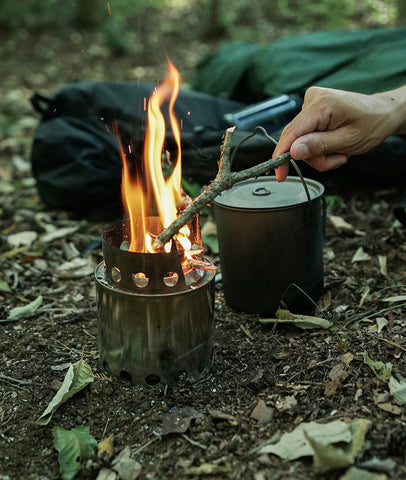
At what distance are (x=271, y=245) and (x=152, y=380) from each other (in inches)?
33.1

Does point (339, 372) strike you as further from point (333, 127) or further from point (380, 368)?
point (333, 127)

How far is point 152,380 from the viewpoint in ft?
6.95

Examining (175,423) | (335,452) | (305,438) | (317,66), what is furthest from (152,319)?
(317,66)

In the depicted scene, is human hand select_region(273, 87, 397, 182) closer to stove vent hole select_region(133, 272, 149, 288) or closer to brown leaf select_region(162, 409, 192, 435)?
stove vent hole select_region(133, 272, 149, 288)

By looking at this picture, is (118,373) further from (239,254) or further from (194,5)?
(194,5)

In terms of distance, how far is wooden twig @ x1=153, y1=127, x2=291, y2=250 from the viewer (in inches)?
76.7

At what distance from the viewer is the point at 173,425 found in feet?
6.25

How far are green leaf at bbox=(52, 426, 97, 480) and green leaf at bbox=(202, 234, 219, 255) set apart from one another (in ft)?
5.54

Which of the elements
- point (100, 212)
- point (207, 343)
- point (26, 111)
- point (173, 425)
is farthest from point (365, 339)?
point (26, 111)

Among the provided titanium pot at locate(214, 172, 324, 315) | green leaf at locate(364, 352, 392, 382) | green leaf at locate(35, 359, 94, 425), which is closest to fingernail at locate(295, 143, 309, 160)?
titanium pot at locate(214, 172, 324, 315)

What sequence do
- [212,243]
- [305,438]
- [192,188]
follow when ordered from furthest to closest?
[192,188], [212,243], [305,438]

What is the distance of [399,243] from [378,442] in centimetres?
179

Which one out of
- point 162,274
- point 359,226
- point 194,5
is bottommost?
point 359,226

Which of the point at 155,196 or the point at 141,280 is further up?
the point at 155,196
